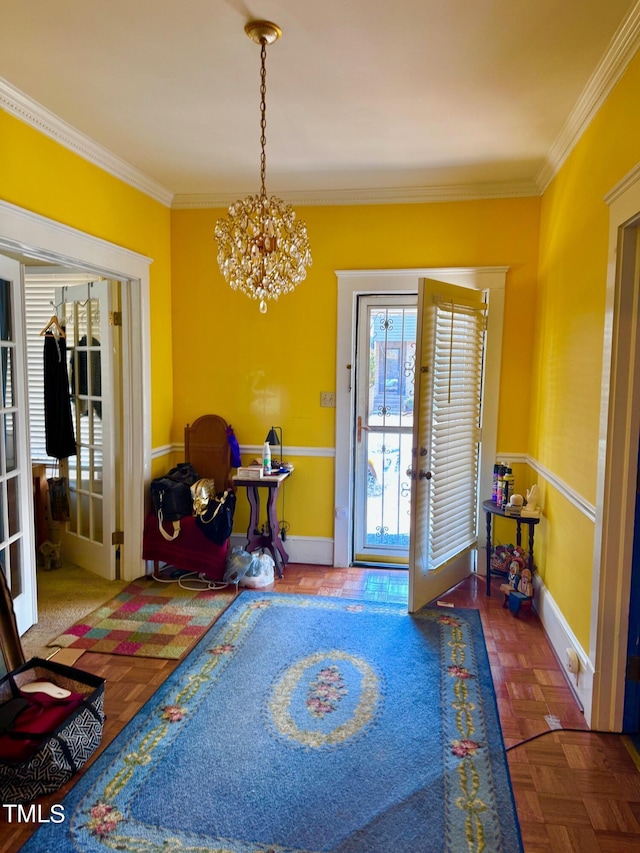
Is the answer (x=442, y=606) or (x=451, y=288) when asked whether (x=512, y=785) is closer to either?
(x=442, y=606)

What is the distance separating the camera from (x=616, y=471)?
2189 millimetres

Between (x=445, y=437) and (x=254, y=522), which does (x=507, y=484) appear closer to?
(x=445, y=437)

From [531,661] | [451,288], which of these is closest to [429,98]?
[451,288]

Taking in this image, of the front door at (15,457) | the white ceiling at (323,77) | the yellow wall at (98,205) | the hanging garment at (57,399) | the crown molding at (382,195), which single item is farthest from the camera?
the hanging garment at (57,399)

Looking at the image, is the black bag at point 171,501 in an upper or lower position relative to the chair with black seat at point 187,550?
upper

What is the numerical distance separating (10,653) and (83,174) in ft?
8.10

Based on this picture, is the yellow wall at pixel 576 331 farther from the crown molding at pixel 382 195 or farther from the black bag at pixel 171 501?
the black bag at pixel 171 501

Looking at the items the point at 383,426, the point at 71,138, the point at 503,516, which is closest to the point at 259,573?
the point at 383,426

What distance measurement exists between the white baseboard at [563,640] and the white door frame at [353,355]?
690mm

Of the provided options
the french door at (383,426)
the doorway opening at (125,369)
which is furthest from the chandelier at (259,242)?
the french door at (383,426)

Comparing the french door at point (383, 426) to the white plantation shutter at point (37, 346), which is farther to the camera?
the white plantation shutter at point (37, 346)

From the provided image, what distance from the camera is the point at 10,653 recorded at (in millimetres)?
2332

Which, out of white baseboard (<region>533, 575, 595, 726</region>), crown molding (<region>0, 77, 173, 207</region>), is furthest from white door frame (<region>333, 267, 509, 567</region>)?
crown molding (<region>0, 77, 173, 207</region>)

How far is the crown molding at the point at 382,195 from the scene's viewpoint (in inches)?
144
